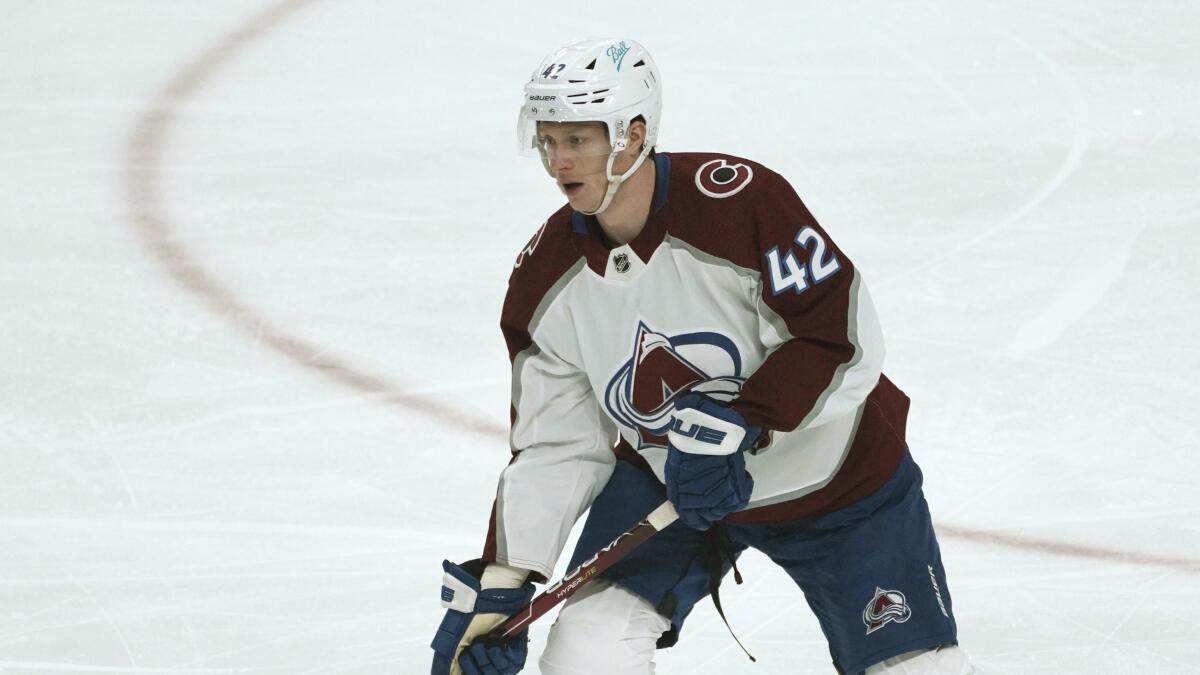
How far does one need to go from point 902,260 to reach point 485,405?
1282mm

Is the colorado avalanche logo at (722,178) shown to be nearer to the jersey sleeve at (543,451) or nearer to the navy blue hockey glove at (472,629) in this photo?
the jersey sleeve at (543,451)

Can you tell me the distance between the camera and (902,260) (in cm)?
443

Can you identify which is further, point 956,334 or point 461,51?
point 461,51

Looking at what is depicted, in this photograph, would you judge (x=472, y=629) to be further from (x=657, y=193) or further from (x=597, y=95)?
(x=597, y=95)

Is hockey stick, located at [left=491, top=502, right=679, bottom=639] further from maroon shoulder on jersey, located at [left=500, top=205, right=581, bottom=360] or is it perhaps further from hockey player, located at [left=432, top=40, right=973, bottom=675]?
maroon shoulder on jersey, located at [left=500, top=205, right=581, bottom=360]

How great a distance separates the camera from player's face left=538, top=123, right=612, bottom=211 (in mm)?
2207

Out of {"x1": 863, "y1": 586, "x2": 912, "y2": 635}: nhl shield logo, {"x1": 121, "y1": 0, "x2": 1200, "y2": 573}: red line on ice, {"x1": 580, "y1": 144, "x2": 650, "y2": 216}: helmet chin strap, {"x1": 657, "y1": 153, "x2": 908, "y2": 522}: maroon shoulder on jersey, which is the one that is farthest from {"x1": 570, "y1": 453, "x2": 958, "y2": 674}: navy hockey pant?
{"x1": 121, "y1": 0, "x2": 1200, "y2": 573}: red line on ice

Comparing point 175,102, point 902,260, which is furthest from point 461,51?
point 902,260

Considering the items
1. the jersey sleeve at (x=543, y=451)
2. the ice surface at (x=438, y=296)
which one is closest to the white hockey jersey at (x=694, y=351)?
the jersey sleeve at (x=543, y=451)

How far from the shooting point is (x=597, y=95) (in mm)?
2189

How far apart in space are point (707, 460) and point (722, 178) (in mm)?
395

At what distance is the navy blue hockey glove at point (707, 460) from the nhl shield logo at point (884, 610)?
24cm

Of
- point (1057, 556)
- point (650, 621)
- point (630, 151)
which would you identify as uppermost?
point (630, 151)

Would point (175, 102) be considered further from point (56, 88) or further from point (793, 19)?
point (793, 19)
